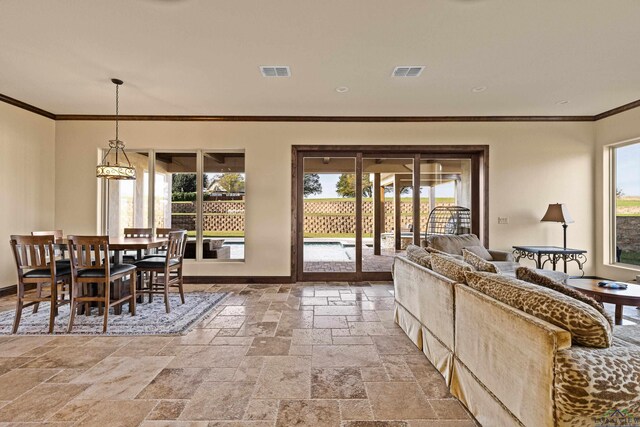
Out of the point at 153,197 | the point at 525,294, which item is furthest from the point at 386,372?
the point at 153,197

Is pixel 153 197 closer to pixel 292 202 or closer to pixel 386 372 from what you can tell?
pixel 292 202

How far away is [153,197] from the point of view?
5617 mm

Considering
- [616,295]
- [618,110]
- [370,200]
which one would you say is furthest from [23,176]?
[618,110]

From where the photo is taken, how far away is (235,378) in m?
2.31

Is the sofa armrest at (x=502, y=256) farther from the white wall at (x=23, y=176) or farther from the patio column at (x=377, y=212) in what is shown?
the white wall at (x=23, y=176)

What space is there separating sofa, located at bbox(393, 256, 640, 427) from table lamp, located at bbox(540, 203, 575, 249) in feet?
10.5

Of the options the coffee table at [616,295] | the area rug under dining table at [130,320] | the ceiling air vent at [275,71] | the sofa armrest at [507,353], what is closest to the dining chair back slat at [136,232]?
the area rug under dining table at [130,320]

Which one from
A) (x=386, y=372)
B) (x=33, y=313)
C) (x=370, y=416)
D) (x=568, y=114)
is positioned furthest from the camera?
(x=568, y=114)

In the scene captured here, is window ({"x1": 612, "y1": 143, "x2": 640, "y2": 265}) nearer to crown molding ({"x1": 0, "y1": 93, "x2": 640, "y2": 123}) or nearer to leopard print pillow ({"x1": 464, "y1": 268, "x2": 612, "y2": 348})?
crown molding ({"x1": 0, "y1": 93, "x2": 640, "y2": 123})

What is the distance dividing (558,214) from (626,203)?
1.32m

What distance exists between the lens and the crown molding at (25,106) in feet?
15.2

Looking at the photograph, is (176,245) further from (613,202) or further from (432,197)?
(613,202)

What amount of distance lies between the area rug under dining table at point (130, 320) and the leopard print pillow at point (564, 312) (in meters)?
2.90

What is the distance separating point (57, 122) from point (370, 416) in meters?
6.54
